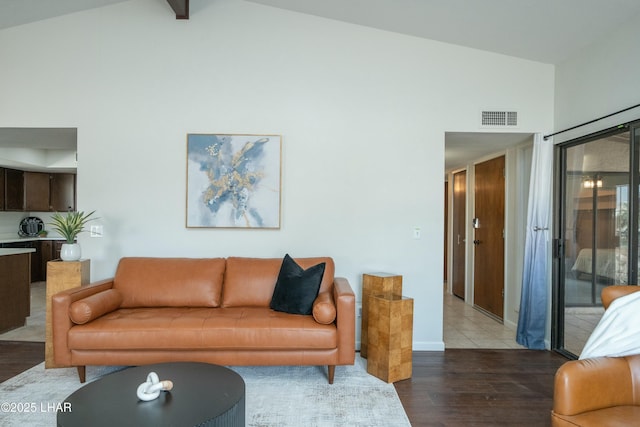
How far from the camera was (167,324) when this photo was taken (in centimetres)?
264

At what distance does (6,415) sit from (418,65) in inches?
166

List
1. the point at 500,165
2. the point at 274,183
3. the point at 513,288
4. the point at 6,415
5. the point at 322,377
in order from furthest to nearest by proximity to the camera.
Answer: the point at 500,165 → the point at 513,288 → the point at 274,183 → the point at 322,377 → the point at 6,415

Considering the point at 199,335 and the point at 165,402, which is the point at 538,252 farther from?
the point at 165,402

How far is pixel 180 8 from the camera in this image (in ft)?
11.3

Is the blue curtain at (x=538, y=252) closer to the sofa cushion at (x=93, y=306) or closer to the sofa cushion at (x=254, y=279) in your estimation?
the sofa cushion at (x=254, y=279)

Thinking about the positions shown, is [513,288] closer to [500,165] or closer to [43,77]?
[500,165]

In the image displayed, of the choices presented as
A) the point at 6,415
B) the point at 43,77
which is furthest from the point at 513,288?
the point at 43,77

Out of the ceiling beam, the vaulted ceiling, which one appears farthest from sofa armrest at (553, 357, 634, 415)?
the ceiling beam

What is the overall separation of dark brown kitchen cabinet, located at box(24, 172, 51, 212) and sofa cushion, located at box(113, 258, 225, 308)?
17.3 ft

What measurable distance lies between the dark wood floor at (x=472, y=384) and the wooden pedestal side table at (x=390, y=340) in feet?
0.37

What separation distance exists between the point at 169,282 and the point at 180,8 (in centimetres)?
254

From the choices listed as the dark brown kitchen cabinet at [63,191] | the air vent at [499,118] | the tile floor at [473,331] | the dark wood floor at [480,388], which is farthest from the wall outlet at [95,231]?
the dark brown kitchen cabinet at [63,191]

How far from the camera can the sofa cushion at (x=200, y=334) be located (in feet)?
8.48

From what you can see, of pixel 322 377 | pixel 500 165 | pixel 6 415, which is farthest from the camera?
pixel 500 165
